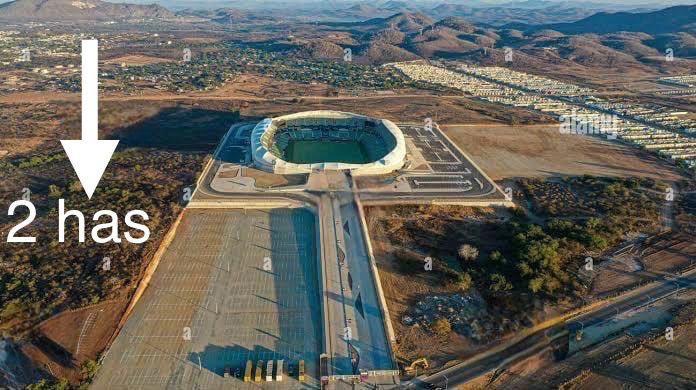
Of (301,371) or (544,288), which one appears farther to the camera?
(544,288)

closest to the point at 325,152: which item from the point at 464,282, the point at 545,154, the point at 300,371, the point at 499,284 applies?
the point at 545,154

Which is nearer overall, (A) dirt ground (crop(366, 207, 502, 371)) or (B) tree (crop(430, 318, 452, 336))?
(A) dirt ground (crop(366, 207, 502, 371))

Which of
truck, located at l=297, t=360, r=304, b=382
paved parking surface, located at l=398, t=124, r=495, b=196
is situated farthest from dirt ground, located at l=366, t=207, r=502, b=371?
paved parking surface, located at l=398, t=124, r=495, b=196

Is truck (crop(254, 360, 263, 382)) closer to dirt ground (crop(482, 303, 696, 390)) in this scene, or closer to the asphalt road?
the asphalt road

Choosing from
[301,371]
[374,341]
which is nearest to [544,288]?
[374,341]

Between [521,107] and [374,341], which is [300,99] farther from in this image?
[374,341]

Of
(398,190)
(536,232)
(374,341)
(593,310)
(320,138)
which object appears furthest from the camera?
(320,138)
